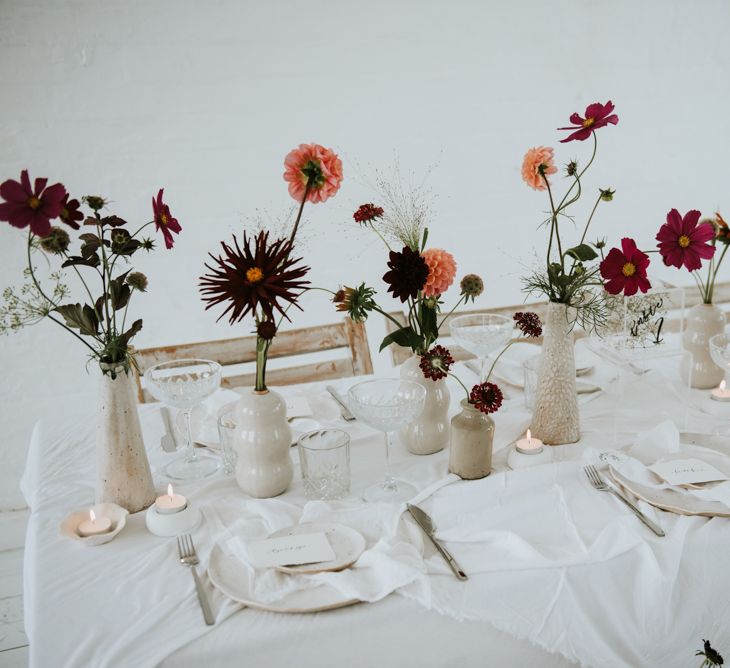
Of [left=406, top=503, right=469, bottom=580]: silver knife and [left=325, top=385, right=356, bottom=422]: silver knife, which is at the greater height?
[left=325, top=385, right=356, bottom=422]: silver knife

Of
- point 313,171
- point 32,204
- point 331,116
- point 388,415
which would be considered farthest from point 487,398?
point 331,116

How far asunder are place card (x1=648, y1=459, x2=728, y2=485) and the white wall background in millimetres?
1582

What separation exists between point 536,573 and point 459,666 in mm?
155

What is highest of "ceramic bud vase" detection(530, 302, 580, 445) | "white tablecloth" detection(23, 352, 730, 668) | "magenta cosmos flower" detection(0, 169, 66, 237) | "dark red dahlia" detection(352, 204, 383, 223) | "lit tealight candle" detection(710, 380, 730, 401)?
"magenta cosmos flower" detection(0, 169, 66, 237)

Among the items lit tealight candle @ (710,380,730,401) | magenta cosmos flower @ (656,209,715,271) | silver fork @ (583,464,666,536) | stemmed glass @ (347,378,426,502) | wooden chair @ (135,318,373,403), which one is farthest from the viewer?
wooden chair @ (135,318,373,403)

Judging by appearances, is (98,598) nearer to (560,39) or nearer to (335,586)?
(335,586)

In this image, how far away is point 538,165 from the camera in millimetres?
1246

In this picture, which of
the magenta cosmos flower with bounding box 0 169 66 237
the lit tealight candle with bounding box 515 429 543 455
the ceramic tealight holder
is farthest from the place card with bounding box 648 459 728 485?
the magenta cosmos flower with bounding box 0 169 66 237

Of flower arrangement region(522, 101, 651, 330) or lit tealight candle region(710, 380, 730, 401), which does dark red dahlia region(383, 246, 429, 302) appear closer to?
flower arrangement region(522, 101, 651, 330)

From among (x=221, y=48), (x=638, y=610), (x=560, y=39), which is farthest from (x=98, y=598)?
(x=560, y=39)

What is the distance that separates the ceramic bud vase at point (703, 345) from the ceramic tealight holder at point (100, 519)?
1197mm

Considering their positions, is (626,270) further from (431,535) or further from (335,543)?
(335,543)

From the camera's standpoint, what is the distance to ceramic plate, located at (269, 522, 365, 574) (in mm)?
879

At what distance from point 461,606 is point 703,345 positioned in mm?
991
